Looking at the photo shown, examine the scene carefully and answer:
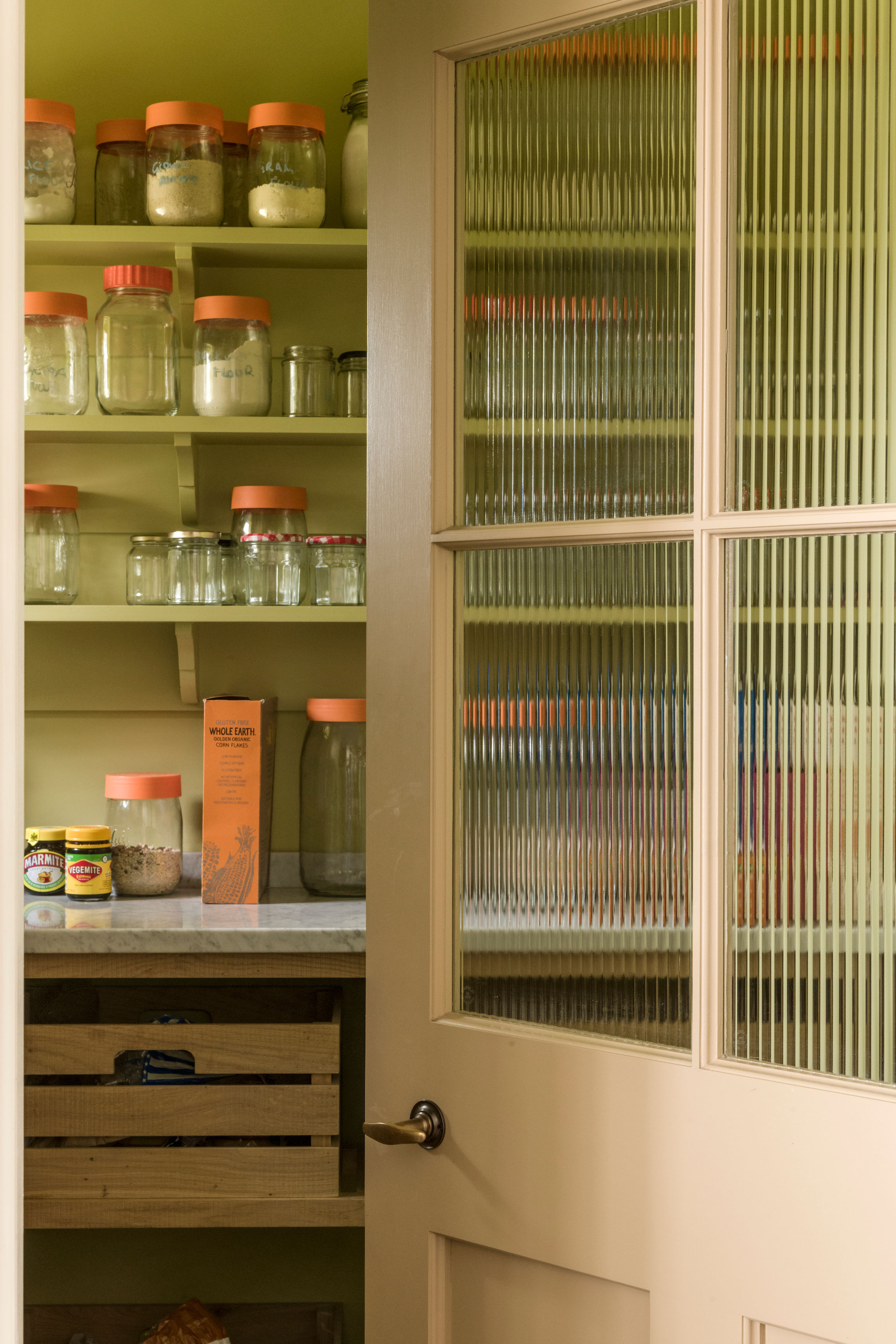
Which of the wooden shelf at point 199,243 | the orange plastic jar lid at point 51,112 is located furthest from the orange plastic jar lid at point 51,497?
the orange plastic jar lid at point 51,112

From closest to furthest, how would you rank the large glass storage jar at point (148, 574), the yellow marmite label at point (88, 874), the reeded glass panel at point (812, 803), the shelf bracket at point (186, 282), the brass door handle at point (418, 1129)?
the reeded glass panel at point (812, 803) < the brass door handle at point (418, 1129) < the yellow marmite label at point (88, 874) < the shelf bracket at point (186, 282) < the large glass storage jar at point (148, 574)

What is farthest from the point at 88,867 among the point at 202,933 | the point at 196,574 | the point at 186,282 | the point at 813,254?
the point at 813,254

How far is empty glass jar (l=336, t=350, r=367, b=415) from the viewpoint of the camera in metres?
1.94

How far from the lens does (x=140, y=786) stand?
183cm

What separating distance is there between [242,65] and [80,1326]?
222 centimetres

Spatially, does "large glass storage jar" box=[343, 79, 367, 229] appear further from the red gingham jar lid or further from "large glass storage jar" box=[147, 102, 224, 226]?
the red gingham jar lid

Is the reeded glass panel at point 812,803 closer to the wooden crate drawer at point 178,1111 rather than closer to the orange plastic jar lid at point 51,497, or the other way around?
the wooden crate drawer at point 178,1111

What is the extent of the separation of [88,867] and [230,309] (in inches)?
35.6

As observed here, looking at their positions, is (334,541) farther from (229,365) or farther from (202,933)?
(202,933)

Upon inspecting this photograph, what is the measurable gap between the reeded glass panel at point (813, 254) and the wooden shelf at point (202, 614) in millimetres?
1009

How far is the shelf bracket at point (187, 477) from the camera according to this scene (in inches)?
74.3

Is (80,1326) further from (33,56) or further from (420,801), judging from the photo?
(33,56)

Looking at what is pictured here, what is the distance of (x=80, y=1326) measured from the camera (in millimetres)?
1983

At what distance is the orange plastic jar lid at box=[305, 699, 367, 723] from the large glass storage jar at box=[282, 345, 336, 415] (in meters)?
0.50
